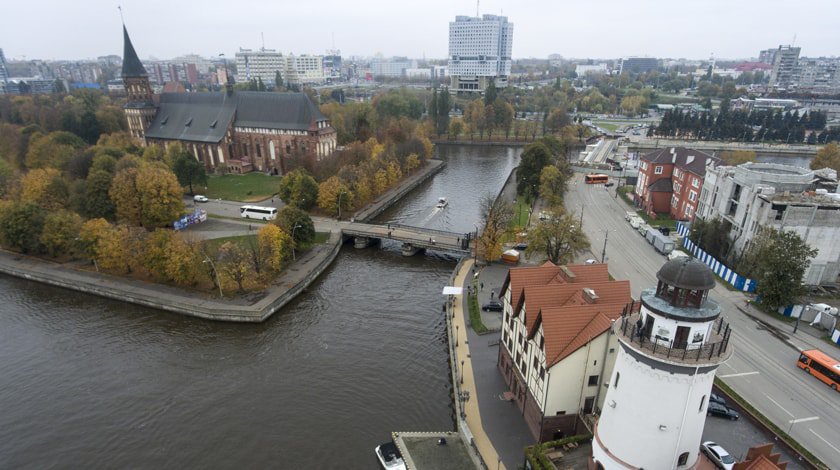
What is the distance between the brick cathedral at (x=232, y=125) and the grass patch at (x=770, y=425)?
69854mm

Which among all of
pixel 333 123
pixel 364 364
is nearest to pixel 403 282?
pixel 364 364

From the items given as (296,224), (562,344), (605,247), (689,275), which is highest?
(689,275)

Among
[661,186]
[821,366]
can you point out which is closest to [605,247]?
[661,186]

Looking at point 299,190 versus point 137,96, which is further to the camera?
point 137,96

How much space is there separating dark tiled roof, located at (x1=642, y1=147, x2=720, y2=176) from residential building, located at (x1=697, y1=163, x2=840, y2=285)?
655 cm

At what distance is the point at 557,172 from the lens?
69438 mm

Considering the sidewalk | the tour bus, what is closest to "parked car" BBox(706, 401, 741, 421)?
the sidewalk

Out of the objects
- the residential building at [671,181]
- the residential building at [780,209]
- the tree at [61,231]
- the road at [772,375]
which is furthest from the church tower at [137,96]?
the residential building at [780,209]

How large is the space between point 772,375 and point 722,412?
23.4 feet

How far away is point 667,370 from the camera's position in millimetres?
17719

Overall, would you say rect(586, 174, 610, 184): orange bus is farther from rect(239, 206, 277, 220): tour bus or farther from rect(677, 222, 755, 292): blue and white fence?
rect(239, 206, 277, 220): tour bus

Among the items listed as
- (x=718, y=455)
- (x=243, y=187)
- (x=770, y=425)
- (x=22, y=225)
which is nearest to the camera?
(x=718, y=455)

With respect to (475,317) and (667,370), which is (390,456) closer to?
(475,317)

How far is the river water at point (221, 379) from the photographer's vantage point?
2839cm
